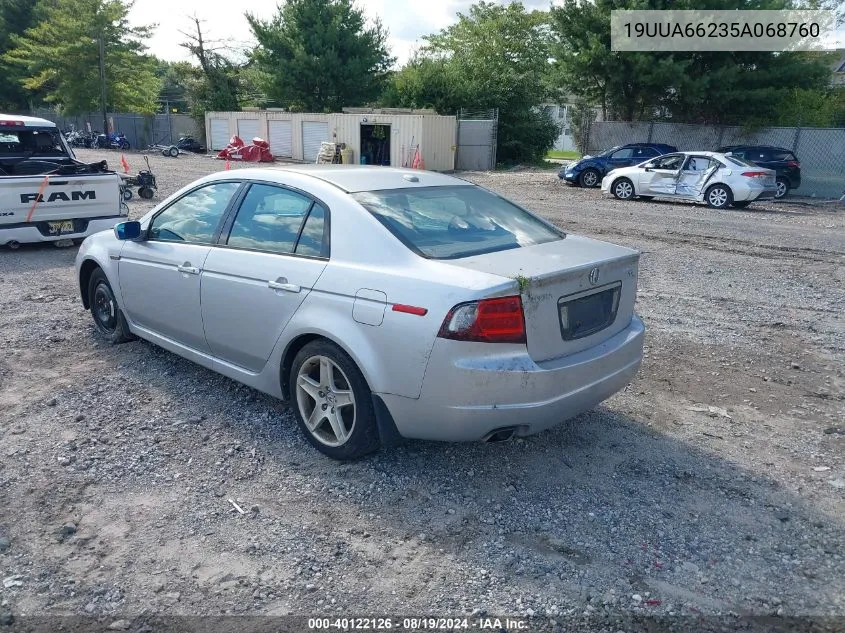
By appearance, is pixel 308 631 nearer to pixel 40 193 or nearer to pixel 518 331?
pixel 518 331

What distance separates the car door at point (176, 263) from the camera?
467cm

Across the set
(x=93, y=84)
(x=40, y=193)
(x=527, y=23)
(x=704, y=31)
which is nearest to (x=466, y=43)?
(x=527, y=23)

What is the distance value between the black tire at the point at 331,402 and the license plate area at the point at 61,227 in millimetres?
7504

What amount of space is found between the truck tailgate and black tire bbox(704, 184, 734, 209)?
13.9 meters

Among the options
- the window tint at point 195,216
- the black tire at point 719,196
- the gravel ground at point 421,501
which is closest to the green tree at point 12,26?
the black tire at point 719,196

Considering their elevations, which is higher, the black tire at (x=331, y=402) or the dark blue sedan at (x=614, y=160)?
the dark blue sedan at (x=614, y=160)

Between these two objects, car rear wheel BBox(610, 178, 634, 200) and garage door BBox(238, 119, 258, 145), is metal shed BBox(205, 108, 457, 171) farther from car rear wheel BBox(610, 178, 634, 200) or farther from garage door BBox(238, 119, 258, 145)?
car rear wheel BBox(610, 178, 634, 200)

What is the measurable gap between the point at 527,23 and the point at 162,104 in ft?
140

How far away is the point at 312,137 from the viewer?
35094 millimetres

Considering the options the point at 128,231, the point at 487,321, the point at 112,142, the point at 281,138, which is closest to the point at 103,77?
the point at 112,142

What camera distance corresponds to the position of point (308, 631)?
2725 mm

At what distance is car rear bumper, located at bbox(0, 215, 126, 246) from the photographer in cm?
957

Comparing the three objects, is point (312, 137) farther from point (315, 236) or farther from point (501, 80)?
point (315, 236)

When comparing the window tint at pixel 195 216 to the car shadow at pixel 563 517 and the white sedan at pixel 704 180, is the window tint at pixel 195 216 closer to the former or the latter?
the car shadow at pixel 563 517
